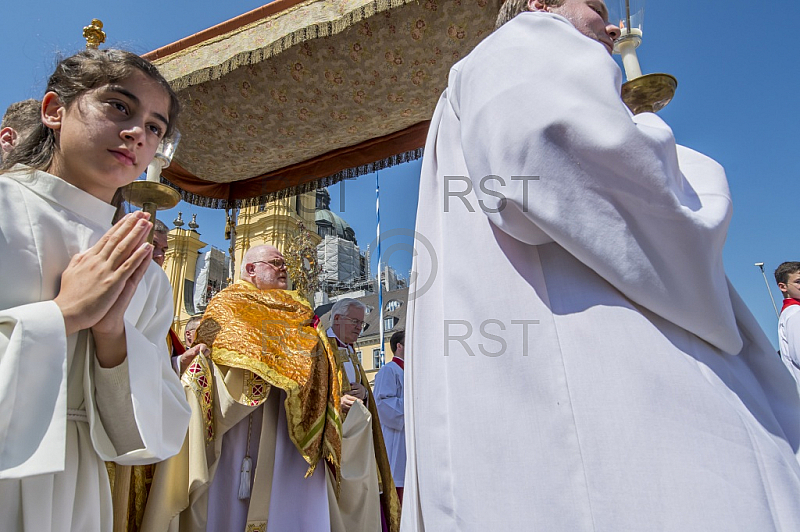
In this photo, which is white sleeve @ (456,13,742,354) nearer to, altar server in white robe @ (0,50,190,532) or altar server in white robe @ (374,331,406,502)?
altar server in white robe @ (0,50,190,532)

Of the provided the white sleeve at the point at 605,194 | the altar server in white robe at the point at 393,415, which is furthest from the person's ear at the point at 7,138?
the altar server in white robe at the point at 393,415

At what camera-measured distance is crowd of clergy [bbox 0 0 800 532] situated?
2.62ft

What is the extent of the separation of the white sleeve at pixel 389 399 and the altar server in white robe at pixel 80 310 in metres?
4.62

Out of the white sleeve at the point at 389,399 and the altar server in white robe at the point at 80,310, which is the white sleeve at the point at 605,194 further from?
the white sleeve at the point at 389,399

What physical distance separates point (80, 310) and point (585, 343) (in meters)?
0.95

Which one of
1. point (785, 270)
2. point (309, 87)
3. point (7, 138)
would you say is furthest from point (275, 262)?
point (785, 270)

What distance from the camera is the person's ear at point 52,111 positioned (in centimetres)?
133

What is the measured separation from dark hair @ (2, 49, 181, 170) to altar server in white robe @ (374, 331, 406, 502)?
4.45m

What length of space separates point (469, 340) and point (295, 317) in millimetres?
2677

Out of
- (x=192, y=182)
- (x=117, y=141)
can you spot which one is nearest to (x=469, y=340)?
(x=117, y=141)

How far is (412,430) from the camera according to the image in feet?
3.58

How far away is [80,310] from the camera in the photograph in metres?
1.08

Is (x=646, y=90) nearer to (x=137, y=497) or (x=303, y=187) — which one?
(x=137, y=497)

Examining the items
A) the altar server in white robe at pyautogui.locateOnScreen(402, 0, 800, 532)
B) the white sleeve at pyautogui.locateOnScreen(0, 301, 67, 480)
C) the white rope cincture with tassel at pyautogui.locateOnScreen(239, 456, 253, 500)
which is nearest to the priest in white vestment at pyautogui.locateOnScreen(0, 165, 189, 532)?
the white sleeve at pyautogui.locateOnScreen(0, 301, 67, 480)
